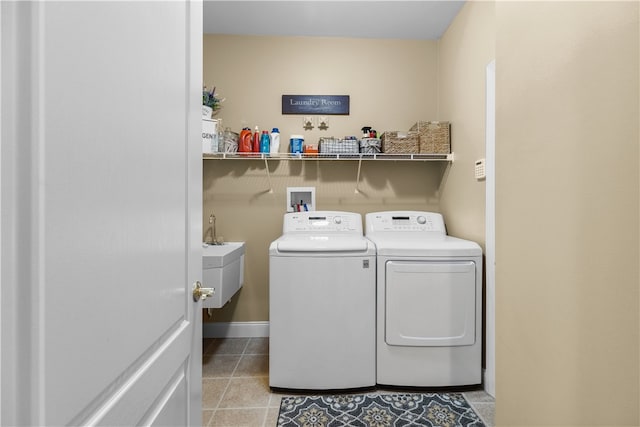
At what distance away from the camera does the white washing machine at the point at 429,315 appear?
186cm

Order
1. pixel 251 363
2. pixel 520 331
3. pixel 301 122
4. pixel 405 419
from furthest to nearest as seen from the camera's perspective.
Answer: pixel 301 122 → pixel 251 363 → pixel 405 419 → pixel 520 331

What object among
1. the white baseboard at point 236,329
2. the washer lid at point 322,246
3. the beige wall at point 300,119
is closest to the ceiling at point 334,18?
the beige wall at point 300,119

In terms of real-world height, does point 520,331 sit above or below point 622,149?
below

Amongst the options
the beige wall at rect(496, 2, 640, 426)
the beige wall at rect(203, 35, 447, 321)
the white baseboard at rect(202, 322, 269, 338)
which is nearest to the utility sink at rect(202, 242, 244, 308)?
the beige wall at rect(203, 35, 447, 321)

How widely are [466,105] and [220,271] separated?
6.45 ft

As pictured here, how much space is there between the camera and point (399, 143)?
8.04 ft

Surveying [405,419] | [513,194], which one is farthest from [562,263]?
[405,419]

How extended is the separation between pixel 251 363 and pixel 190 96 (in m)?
1.97

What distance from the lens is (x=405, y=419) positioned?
1.67m

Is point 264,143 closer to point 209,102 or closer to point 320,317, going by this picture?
point 209,102

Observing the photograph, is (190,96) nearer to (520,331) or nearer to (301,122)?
(520,331)

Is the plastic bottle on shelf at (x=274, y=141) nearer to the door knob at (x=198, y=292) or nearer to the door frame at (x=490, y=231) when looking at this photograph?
the door frame at (x=490, y=231)

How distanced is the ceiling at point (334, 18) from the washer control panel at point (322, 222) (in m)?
1.46

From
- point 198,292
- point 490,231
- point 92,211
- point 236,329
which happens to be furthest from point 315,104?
point 92,211
